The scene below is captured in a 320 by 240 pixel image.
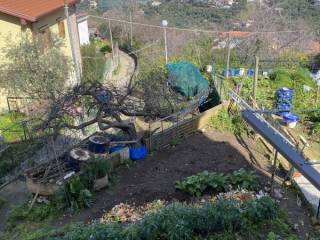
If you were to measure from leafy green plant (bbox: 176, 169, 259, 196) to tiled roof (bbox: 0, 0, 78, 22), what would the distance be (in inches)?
374

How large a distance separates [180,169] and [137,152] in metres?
1.39

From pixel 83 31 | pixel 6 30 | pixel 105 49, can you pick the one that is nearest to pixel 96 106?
pixel 6 30

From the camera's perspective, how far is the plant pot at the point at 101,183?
379 inches

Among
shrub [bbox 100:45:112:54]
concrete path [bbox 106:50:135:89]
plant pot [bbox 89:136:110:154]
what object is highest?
shrub [bbox 100:45:112:54]

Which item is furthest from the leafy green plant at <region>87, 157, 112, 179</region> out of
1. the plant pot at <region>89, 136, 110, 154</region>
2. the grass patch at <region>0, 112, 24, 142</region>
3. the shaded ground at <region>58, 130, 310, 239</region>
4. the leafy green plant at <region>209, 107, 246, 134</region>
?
the leafy green plant at <region>209, 107, 246, 134</region>

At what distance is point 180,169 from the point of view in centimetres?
1041

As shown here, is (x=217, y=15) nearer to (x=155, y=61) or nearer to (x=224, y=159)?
(x=155, y=61)

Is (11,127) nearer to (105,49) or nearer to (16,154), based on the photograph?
(16,154)

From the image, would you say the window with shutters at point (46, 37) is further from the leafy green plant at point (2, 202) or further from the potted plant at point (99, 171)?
the potted plant at point (99, 171)

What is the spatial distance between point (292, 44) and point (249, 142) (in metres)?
9.84

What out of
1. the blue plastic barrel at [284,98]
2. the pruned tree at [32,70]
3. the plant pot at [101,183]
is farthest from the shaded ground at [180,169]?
the pruned tree at [32,70]

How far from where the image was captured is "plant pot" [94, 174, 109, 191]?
9.63 meters

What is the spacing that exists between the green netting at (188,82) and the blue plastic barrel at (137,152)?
391 centimetres

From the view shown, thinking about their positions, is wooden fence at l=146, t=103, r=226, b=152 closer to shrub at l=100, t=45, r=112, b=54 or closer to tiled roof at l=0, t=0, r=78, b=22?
tiled roof at l=0, t=0, r=78, b=22
